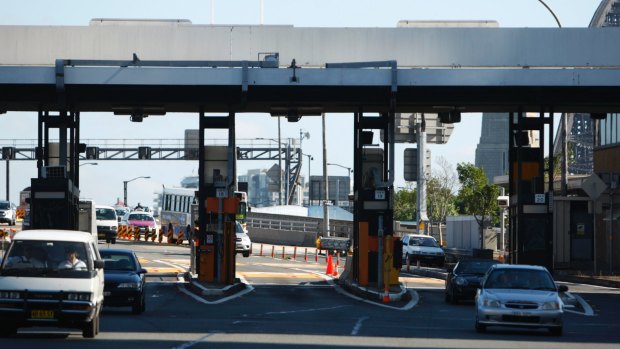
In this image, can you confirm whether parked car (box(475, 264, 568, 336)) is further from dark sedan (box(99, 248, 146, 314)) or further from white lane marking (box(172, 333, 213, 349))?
dark sedan (box(99, 248, 146, 314))

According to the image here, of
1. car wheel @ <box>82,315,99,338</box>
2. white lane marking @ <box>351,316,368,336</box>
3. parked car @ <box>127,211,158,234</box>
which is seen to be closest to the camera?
car wheel @ <box>82,315,99,338</box>

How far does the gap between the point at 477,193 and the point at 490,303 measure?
59662mm

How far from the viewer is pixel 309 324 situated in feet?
90.5

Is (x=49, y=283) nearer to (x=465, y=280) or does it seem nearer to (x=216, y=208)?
(x=465, y=280)

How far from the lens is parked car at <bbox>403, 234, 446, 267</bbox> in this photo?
207 ft

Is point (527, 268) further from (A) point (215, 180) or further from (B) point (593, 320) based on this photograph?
(A) point (215, 180)

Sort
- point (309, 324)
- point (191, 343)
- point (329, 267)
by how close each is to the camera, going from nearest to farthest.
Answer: point (191, 343) → point (309, 324) → point (329, 267)

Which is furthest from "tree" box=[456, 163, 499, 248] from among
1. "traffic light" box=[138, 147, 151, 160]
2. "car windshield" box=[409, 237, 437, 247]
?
"traffic light" box=[138, 147, 151, 160]

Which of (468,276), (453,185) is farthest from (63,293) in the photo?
(453,185)

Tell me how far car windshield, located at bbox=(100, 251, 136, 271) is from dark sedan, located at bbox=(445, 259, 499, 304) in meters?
10.1

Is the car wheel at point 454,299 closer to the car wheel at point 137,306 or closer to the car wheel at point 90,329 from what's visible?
the car wheel at point 137,306

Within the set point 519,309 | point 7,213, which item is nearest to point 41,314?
point 519,309

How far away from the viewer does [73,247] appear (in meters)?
22.3

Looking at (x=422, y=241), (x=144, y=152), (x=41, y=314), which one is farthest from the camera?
(x=144, y=152)
